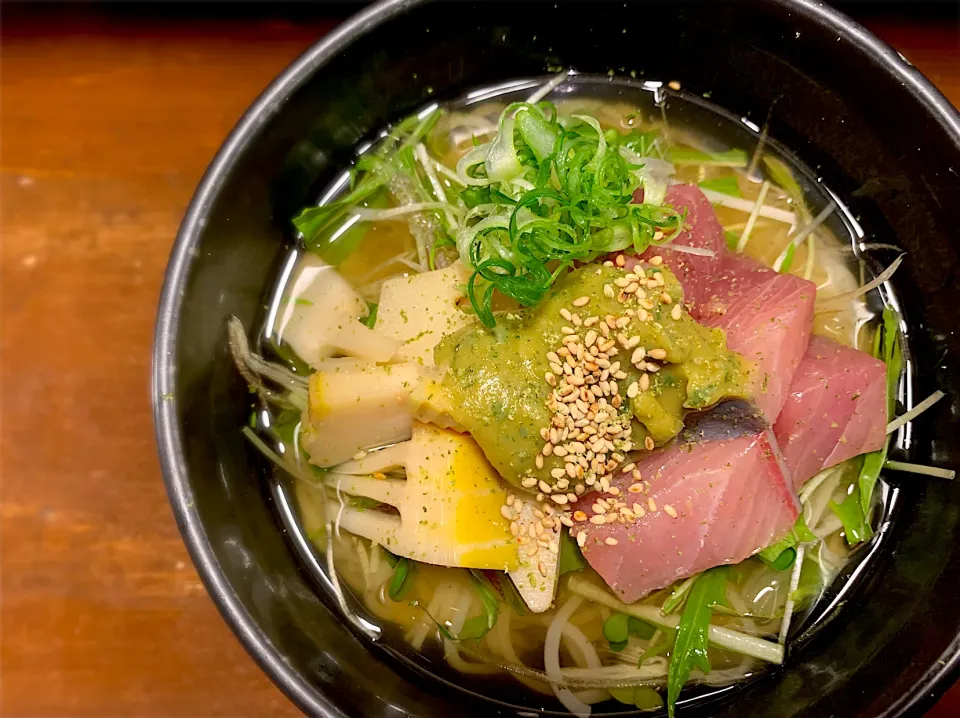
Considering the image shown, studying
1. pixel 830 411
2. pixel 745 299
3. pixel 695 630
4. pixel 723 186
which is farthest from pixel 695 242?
pixel 695 630

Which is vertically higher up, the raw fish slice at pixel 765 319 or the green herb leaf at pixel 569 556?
the raw fish slice at pixel 765 319

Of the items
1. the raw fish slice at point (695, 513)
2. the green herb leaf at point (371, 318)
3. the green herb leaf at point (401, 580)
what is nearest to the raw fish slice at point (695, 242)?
the raw fish slice at point (695, 513)

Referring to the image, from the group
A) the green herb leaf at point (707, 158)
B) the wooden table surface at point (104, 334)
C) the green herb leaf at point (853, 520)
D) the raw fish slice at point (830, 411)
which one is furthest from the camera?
the green herb leaf at point (707, 158)

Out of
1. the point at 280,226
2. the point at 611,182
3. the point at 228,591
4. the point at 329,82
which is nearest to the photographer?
the point at 228,591

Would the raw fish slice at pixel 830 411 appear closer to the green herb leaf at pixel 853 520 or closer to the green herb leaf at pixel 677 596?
the green herb leaf at pixel 853 520

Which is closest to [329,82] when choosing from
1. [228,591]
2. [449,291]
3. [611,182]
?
[449,291]

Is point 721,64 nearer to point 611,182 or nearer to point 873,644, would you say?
point 611,182

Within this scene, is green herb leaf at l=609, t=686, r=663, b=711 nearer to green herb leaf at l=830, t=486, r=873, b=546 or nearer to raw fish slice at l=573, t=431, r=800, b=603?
raw fish slice at l=573, t=431, r=800, b=603
